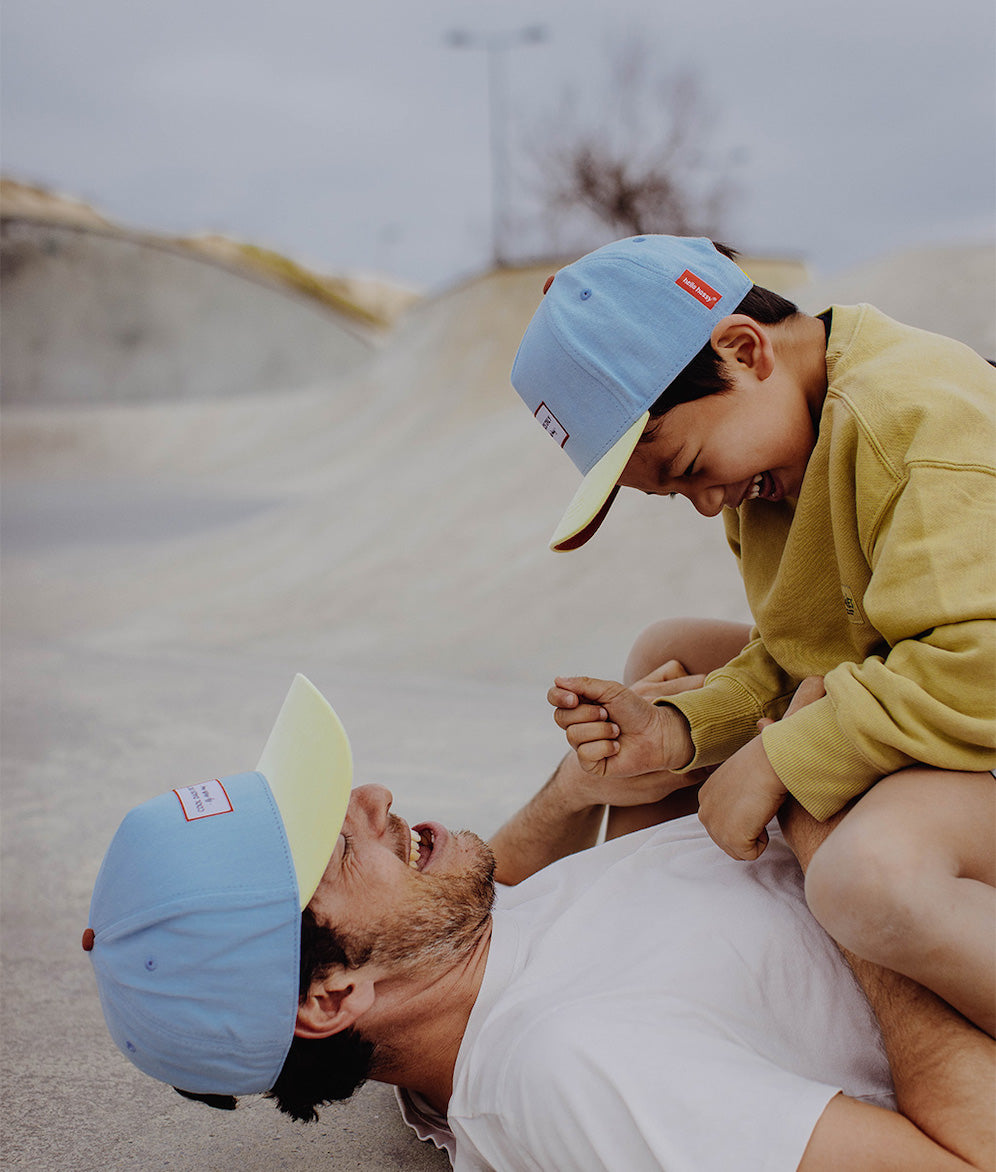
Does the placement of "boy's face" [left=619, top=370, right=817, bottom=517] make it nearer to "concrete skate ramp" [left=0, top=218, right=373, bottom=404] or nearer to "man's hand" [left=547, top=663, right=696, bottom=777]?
"man's hand" [left=547, top=663, right=696, bottom=777]

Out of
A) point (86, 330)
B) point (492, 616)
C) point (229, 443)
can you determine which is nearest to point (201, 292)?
point (86, 330)

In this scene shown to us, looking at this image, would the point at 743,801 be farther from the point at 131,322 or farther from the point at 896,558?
the point at 131,322

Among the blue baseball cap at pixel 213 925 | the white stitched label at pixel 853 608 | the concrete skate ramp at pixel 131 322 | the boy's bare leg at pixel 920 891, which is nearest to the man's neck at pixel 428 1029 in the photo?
the blue baseball cap at pixel 213 925

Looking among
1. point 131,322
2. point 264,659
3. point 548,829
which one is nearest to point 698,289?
point 548,829

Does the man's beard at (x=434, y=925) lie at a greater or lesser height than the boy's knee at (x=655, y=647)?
greater

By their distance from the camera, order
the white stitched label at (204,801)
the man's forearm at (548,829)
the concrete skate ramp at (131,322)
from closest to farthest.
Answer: the white stitched label at (204,801)
the man's forearm at (548,829)
the concrete skate ramp at (131,322)

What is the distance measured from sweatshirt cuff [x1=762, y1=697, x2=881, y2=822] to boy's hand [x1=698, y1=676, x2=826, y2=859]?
0.09 ft

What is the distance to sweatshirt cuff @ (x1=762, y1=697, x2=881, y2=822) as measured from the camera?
1.46m

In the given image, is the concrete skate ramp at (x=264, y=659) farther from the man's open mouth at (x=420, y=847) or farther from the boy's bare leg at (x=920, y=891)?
the boy's bare leg at (x=920, y=891)

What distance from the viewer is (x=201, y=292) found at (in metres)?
23.8

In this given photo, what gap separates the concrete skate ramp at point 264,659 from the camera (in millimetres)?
1858

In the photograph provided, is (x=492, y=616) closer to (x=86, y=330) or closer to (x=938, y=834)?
(x=938, y=834)

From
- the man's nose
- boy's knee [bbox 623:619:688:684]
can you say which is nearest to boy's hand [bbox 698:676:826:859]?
the man's nose

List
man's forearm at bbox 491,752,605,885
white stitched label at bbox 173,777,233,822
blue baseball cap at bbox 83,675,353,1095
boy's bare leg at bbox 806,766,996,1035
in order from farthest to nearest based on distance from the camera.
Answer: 1. man's forearm at bbox 491,752,605,885
2. white stitched label at bbox 173,777,233,822
3. blue baseball cap at bbox 83,675,353,1095
4. boy's bare leg at bbox 806,766,996,1035
